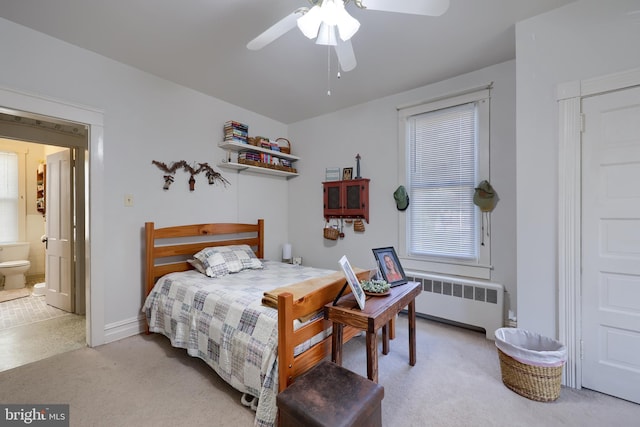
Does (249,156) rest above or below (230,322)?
above

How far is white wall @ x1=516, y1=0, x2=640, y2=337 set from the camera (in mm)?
1804

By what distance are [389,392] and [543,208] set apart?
1.72 meters

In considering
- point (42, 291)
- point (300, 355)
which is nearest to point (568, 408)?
point (300, 355)

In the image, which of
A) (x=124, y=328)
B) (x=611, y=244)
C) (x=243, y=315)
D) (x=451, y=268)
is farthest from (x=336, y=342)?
(x=124, y=328)

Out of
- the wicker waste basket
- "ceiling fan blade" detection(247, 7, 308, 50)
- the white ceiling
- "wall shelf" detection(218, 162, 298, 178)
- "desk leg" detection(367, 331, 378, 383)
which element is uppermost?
the white ceiling

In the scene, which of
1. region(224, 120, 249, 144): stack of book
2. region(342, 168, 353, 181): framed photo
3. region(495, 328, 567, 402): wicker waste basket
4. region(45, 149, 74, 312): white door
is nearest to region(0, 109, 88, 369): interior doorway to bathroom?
region(45, 149, 74, 312): white door

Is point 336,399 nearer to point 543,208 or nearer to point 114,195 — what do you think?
point 543,208

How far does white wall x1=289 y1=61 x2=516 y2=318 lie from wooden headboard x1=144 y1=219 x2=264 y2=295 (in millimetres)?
979

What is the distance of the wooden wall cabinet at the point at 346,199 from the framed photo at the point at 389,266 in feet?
4.47

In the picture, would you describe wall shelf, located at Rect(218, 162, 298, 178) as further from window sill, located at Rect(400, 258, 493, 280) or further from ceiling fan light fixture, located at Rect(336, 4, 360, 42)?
ceiling fan light fixture, located at Rect(336, 4, 360, 42)

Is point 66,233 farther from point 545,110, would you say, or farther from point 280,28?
point 545,110

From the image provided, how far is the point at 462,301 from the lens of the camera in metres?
2.77

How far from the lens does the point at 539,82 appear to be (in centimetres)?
200

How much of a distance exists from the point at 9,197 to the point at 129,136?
A: 13.1 ft
